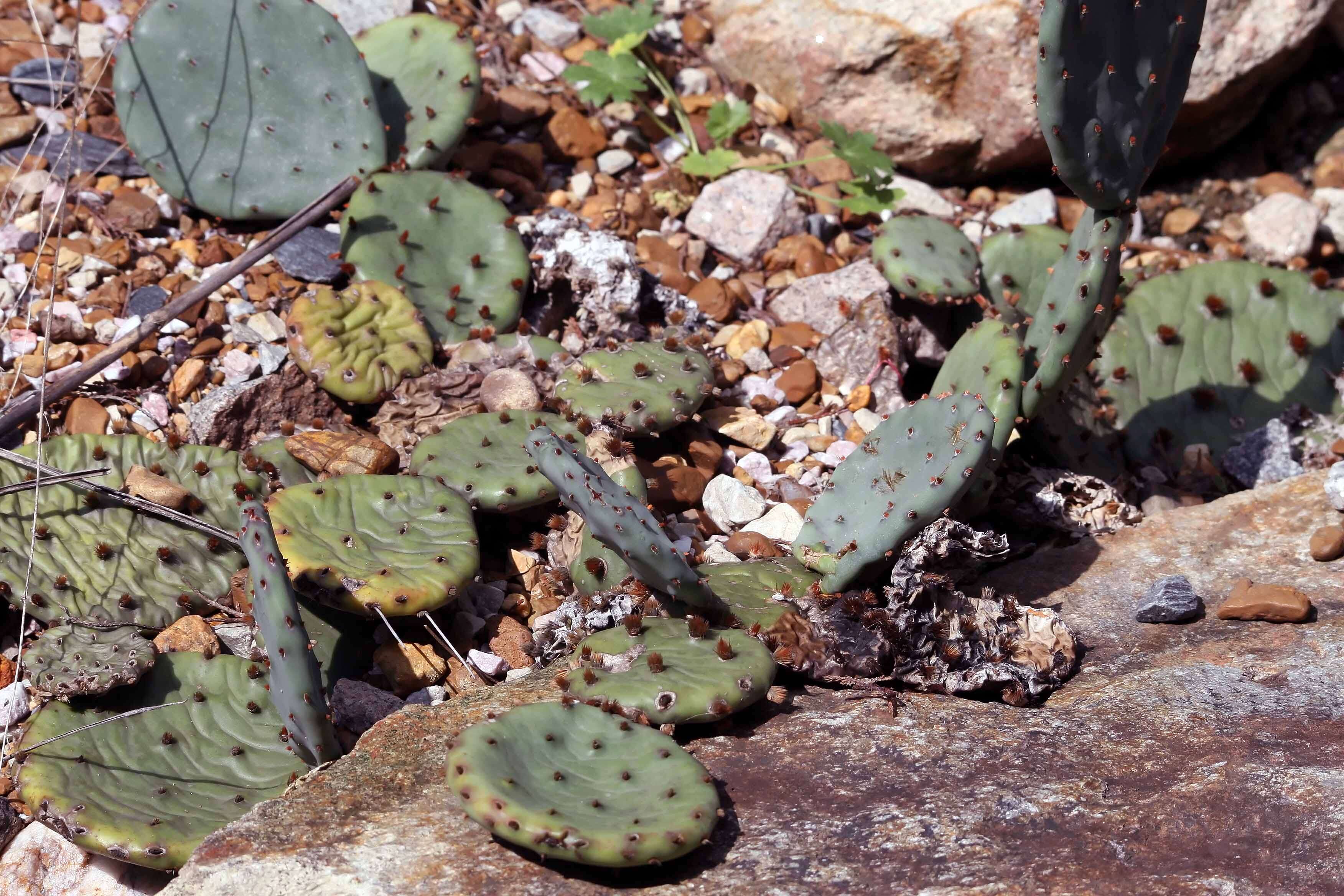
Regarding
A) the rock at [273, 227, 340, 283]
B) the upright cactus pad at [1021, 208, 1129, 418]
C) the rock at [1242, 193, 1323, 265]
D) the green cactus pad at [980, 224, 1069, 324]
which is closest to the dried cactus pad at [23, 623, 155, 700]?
the rock at [273, 227, 340, 283]

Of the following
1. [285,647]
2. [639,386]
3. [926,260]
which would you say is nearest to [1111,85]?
[926,260]

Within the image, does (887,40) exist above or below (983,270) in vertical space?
above

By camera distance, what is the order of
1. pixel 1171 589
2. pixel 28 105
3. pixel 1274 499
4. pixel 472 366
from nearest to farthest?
1. pixel 1171 589
2. pixel 1274 499
3. pixel 472 366
4. pixel 28 105

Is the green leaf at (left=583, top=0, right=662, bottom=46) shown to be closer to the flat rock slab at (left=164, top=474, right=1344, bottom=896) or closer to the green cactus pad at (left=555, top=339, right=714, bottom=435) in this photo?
the green cactus pad at (left=555, top=339, right=714, bottom=435)

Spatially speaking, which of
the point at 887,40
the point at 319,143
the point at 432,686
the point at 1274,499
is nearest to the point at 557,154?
the point at 319,143

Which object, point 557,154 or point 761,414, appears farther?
point 557,154

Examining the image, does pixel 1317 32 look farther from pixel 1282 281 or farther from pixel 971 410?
pixel 971 410
